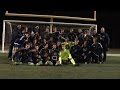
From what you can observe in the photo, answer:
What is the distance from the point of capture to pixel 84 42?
33.9 ft

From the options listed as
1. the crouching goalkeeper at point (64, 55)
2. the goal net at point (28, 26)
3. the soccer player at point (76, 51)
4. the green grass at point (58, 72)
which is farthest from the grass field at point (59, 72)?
the goal net at point (28, 26)

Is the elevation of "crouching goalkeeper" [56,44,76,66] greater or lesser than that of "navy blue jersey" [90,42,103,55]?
lesser

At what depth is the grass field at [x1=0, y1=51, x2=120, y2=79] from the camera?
7.69 m

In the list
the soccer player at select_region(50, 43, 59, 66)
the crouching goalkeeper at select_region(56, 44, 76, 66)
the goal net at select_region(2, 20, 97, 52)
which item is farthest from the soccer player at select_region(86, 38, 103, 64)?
the goal net at select_region(2, 20, 97, 52)

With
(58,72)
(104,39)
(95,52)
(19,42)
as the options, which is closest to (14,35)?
(19,42)

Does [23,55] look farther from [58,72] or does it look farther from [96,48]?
[96,48]

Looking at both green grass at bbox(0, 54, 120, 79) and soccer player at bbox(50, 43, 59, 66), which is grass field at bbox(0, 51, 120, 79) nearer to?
green grass at bbox(0, 54, 120, 79)

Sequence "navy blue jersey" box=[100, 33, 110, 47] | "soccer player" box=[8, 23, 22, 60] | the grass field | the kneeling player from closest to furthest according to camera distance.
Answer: the grass field
the kneeling player
"soccer player" box=[8, 23, 22, 60]
"navy blue jersey" box=[100, 33, 110, 47]

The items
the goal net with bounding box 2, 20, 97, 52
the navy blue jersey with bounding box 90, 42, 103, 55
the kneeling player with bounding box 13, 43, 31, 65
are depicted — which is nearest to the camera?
the kneeling player with bounding box 13, 43, 31, 65

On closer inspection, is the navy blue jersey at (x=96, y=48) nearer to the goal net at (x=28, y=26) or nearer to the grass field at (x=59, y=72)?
the grass field at (x=59, y=72)

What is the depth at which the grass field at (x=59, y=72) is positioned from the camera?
769cm

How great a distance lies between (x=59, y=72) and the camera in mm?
8375
